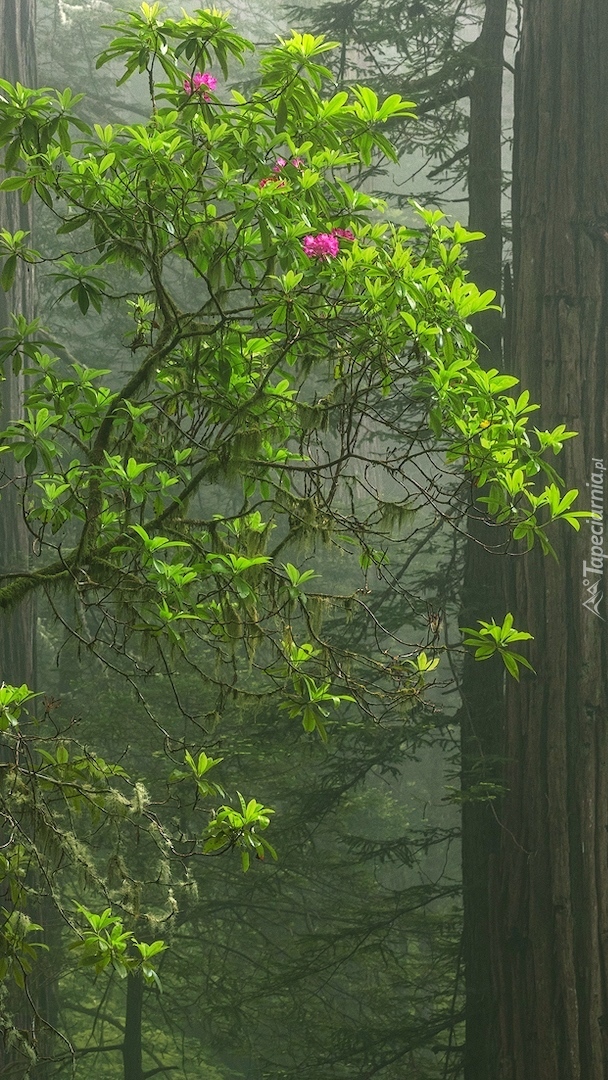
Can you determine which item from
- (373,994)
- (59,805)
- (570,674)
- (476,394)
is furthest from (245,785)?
(476,394)

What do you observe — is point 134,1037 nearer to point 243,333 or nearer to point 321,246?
point 243,333

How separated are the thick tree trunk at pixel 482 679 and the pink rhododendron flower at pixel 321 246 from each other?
6.05 ft

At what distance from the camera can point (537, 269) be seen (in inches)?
199

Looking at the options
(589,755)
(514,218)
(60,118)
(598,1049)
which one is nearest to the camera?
(60,118)

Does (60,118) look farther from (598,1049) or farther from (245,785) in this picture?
(245,785)

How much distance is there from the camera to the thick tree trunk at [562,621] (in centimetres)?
451

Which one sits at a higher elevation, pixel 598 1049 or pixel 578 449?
pixel 578 449

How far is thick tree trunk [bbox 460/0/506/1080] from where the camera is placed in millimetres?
5246

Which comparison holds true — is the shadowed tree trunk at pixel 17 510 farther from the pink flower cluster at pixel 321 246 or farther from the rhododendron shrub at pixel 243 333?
the pink flower cluster at pixel 321 246

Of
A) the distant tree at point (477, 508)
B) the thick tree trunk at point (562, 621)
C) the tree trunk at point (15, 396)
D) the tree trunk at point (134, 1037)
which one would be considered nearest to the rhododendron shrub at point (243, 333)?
the thick tree trunk at point (562, 621)

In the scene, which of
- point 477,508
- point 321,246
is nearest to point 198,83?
point 321,246

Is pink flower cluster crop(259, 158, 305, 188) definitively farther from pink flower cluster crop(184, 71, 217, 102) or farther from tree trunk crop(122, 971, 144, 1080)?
tree trunk crop(122, 971, 144, 1080)

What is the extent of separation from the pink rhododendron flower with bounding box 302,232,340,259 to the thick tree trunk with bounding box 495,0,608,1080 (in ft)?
7.61

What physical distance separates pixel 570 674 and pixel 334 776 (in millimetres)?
2400
